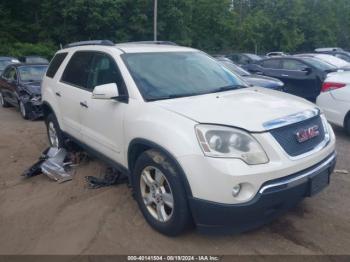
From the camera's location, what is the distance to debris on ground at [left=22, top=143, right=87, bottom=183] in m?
5.27

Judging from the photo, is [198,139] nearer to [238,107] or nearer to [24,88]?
[238,107]

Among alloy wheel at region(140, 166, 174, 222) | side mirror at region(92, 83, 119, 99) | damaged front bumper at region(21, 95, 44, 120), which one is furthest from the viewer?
damaged front bumper at region(21, 95, 44, 120)

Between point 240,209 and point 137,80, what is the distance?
1.73m

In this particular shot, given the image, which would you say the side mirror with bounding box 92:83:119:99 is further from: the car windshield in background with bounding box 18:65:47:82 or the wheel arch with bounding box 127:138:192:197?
the car windshield in background with bounding box 18:65:47:82

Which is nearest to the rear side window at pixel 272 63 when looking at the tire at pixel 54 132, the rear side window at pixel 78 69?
the tire at pixel 54 132

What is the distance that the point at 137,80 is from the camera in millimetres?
3980

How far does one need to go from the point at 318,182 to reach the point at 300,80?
775cm

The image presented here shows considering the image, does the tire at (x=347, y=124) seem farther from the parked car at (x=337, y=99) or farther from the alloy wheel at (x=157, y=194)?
the alloy wheel at (x=157, y=194)

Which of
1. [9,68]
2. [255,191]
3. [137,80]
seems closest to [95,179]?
[137,80]

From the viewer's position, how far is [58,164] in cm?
551

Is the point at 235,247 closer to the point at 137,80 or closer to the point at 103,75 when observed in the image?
the point at 137,80

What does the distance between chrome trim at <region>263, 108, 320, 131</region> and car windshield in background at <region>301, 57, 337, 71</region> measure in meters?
7.54

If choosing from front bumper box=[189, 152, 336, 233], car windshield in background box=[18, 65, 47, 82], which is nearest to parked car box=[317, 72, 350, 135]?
front bumper box=[189, 152, 336, 233]

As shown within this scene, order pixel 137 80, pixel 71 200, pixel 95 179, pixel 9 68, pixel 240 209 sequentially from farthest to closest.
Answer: pixel 9 68 → pixel 95 179 → pixel 71 200 → pixel 137 80 → pixel 240 209
